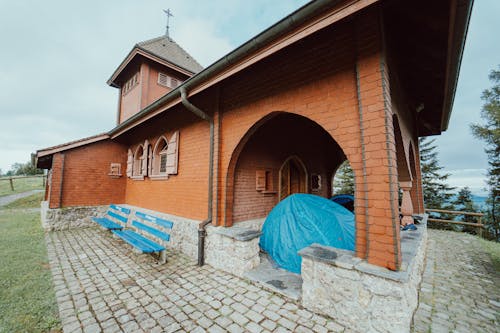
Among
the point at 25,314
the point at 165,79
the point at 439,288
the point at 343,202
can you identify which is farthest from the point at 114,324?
the point at 165,79

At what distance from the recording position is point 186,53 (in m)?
11.2

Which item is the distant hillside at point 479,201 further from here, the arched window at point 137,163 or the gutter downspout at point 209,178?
the arched window at point 137,163

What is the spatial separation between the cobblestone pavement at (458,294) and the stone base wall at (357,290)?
0.28 m

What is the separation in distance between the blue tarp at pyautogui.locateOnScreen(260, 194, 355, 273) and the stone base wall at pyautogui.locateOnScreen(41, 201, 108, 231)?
7.17 meters

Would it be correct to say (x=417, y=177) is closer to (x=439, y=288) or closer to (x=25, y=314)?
(x=439, y=288)

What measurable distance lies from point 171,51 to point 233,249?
10469 mm

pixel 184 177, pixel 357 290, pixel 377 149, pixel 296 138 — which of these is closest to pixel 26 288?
pixel 184 177

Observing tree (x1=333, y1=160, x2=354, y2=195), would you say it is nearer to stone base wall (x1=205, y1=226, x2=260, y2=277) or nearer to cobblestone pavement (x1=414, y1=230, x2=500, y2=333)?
cobblestone pavement (x1=414, y1=230, x2=500, y2=333)

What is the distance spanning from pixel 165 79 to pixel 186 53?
3.20 metres

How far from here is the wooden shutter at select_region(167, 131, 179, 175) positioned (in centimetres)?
540

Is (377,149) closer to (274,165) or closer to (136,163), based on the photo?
(274,165)

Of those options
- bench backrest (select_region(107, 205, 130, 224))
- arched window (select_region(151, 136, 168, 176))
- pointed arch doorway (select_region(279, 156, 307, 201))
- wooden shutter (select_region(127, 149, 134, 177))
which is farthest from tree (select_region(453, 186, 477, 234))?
wooden shutter (select_region(127, 149, 134, 177))

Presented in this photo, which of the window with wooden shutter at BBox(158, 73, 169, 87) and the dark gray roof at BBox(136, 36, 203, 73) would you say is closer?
the window with wooden shutter at BBox(158, 73, 169, 87)

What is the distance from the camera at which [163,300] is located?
2.80 m
